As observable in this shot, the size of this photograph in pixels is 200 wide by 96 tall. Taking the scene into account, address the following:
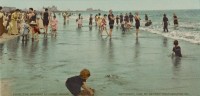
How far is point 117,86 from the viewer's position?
10.2m

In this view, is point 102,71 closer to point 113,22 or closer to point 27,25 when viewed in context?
point 27,25

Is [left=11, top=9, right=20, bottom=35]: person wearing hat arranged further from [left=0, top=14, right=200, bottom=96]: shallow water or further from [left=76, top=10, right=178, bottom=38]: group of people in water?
[left=0, top=14, right=200, bottom=96]: shallow water

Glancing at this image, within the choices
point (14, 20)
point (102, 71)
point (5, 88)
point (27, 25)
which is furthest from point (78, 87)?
point (14, 20)

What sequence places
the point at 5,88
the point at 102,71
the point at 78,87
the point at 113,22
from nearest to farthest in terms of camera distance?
1. the point at 78,87
2. the point at 5,88
3. the point at 102,71
4. the point at 113,22

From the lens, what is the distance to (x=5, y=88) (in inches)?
380

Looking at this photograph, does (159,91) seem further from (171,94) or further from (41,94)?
(41,94)

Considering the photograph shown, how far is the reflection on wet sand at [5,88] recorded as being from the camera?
29.9 feet

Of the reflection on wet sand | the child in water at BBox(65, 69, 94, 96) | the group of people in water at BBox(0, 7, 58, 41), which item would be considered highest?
the group of people in water at BBox(0, 7, 58, 41)

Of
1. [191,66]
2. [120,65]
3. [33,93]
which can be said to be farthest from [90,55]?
[33,93]

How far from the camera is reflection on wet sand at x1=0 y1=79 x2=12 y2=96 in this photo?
9102 millimetres

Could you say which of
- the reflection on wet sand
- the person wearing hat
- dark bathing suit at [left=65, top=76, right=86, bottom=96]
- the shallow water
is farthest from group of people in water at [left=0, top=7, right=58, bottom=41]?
dark bathing suit at [left=65, top=76, right=86, bottom=96]

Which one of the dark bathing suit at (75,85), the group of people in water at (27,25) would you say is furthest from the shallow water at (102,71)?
the group of people in water at (27,25)

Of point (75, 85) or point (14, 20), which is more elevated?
point (14, 20)

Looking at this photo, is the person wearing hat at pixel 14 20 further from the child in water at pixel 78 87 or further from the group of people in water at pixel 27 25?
the child in water at pixel 78 87
